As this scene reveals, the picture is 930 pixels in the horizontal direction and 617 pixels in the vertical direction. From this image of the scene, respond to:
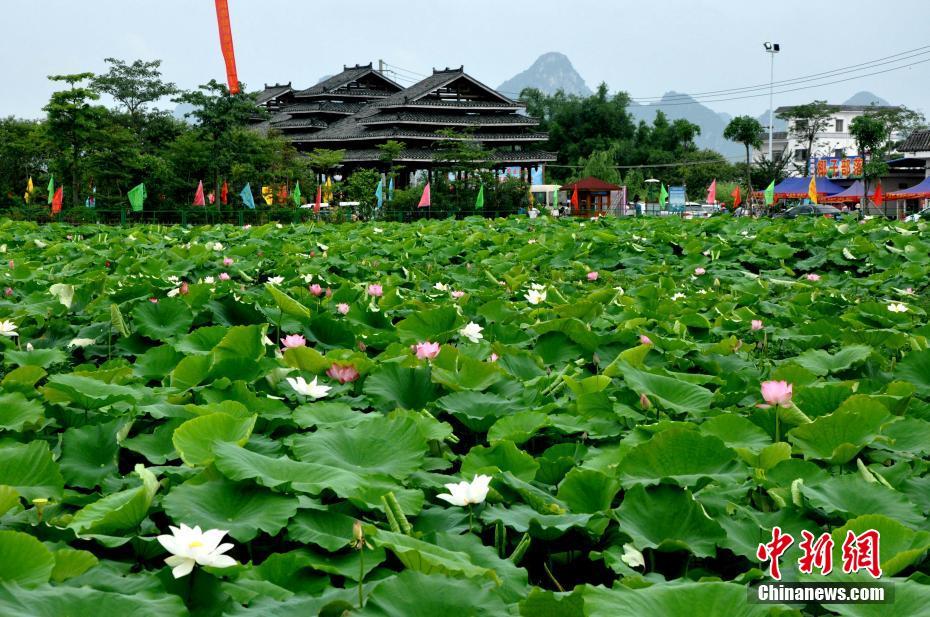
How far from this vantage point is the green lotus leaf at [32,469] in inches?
53.6

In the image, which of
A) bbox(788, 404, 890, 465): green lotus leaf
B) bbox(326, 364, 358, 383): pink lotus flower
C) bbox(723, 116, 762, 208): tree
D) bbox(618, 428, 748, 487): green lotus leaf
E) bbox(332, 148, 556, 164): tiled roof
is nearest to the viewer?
bbox(618, 428, 748, 487): green lotus leaf

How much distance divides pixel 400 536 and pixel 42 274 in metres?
3.67

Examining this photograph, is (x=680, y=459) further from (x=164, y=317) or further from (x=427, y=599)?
(x=164, y=317)

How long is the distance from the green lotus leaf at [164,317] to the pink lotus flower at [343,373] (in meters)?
0.75

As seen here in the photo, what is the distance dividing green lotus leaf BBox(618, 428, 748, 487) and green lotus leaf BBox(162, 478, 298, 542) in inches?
22.1

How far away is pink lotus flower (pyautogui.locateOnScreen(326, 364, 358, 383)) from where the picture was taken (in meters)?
1.99

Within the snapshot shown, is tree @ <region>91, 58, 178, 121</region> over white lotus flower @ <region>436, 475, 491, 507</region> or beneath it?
over

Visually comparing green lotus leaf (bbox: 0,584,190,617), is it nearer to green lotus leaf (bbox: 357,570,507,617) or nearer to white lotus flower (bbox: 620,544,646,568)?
green lotus leaf (bbox: 357,570,507,617)

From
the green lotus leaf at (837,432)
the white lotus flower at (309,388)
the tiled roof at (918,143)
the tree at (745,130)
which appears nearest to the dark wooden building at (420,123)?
the tree at (745,130)

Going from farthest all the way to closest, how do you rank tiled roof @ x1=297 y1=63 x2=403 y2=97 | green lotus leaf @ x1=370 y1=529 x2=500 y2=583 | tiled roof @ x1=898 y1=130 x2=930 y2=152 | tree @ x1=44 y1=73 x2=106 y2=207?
tiled roof @ x1=297 y1=63 x2=403 y2=97
tiled roof @ x1=898 y1=130 x2=930 y2=152
tree @ x1=44 y1=73 x2=106 y2=207
green lotus leaf @ x1=370 y1=529 x2=500 y2=583

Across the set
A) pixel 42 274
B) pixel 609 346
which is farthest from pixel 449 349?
pixel 42 274

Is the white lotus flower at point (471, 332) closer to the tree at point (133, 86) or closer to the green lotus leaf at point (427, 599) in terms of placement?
the green lotus leaf at point (427, 599)

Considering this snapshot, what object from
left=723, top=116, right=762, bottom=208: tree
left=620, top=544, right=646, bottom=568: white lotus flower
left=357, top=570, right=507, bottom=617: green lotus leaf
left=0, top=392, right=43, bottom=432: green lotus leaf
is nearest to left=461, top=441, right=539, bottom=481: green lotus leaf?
left=620, top=544, right=646, bottom=568: white lotus flower

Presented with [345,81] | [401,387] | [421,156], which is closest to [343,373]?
[401,387]
